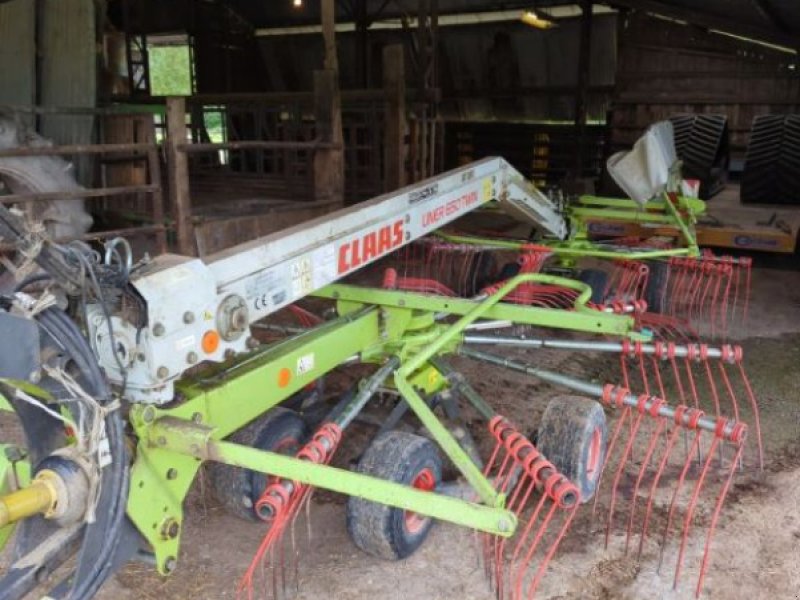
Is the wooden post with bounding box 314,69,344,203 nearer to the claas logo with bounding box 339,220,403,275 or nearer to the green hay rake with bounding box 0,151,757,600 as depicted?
the green hay rake with bounding box 0,151,757,600

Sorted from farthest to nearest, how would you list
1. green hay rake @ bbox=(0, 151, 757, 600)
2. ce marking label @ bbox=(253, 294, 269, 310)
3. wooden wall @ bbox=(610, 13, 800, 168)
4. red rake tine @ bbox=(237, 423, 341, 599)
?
wooden wall @ bbox=(610, 13, 800, 168), ce marking label @ bbox=(253, 294, 269, 310), red rake tine @ bbox=(237, 423, 341, 599), green hay rake @ bbox=(0, 151, 757, 600)

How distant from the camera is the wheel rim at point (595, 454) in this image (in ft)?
10.4

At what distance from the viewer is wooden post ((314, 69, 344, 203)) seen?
5871mm

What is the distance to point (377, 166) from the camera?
824 cm

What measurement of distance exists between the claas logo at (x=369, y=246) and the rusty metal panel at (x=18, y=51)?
5346 millimetres

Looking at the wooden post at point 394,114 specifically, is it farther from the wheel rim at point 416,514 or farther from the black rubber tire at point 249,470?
the wheel rim at point 416,514

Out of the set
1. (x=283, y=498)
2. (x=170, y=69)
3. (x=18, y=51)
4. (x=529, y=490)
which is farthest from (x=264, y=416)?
(x=170, y=69)

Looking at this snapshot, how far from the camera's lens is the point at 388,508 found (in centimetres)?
277

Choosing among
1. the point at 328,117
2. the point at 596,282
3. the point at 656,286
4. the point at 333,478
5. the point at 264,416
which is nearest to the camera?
the point at 333,478

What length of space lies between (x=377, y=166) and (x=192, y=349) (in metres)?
6.31

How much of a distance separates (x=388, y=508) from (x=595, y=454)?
1.02m

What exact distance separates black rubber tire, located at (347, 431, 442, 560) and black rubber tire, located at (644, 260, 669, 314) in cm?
343

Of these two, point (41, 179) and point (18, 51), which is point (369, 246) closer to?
point (41, 179)

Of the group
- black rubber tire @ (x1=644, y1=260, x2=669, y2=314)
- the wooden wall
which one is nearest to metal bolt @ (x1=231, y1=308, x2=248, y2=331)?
black rubber tire @ (x1=644, y1=260, x2=669, y2=314)
